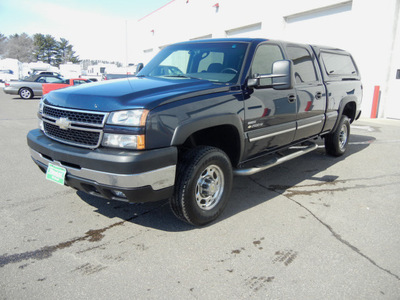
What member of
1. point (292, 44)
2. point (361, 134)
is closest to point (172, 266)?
point (292, 44)

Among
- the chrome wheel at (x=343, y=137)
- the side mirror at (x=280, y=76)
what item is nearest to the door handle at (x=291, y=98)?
the side mirror at (x=280, y=76)

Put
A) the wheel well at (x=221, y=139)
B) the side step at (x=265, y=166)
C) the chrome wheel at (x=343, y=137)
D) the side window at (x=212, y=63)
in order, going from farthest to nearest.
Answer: the chrome wheel at (x=343, y=137)
the side window at (x=212, y=63)
the side step at (x=265, y=166)
the wheel well at (x=221, y=139)

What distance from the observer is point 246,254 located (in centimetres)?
284

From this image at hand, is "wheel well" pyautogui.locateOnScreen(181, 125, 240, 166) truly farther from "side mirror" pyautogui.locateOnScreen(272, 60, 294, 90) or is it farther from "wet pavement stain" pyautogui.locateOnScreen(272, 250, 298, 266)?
"wet pavement stain" pyautogui.locateOnScreen(272, 250, 298, 266)

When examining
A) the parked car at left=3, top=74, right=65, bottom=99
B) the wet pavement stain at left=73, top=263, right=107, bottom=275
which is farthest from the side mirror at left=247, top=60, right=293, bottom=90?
the parked car at left=3, top=74, right=65, bottom=99

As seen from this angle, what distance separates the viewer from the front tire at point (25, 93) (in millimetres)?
18953

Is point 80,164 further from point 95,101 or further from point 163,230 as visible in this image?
point 163,230

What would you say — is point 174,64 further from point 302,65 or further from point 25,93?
point 25,93

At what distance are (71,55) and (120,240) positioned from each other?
99285 mm

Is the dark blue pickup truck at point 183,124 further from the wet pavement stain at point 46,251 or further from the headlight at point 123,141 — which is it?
the wet pavement stain at point 46,251

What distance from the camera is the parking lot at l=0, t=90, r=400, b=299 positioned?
239cm

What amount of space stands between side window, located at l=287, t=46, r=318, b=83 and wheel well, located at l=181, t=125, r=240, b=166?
5.08 feet

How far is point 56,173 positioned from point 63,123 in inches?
18.5

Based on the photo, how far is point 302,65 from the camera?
470cm
